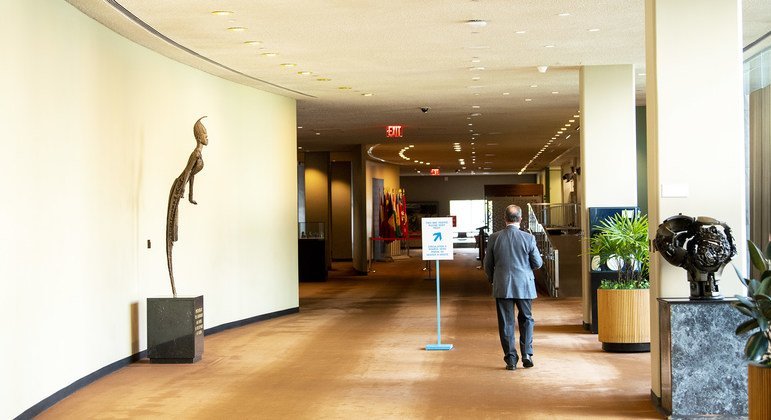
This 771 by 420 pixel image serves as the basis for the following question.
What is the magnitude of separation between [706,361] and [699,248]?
77cm

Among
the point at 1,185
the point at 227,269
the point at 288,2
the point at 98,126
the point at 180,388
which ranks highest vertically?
the point at 288,2

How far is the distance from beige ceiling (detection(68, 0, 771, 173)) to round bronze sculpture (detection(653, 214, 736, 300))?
2.88m

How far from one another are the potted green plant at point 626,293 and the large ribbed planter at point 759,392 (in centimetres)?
493

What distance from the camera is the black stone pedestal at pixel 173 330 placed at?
1015cm

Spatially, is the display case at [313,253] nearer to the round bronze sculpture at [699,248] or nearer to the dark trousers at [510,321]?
the dark trousers at [510,321]

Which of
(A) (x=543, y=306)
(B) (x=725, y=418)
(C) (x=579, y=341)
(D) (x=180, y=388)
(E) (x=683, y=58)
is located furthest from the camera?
(A) (x=543, y=306)

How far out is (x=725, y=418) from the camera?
21.8 feet

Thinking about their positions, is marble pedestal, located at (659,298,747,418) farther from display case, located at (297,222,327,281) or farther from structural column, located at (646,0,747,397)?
display case, located at (297,222,327,281)

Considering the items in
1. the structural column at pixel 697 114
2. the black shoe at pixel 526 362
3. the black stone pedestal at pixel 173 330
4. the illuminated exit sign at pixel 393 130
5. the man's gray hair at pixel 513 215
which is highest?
the illuminated exit sign at pixel 393 130

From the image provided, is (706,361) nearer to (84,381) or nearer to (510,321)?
(510,321)

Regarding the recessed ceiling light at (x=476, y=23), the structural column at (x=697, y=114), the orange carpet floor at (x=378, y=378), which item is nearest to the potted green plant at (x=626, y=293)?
the orange carpet floor at (x=378, y=378)

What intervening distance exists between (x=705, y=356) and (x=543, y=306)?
30.4ft

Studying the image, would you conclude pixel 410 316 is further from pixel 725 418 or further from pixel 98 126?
pixel 725 418

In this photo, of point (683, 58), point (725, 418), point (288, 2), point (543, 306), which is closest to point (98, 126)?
point (288, 2)
